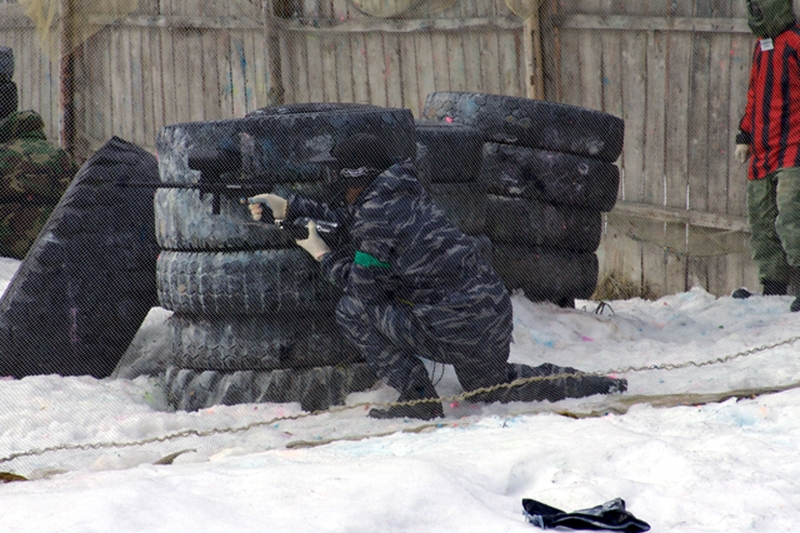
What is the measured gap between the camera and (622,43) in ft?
19.9

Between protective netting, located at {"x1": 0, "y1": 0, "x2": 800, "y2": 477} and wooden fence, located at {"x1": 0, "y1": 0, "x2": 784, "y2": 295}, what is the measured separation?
2 cm

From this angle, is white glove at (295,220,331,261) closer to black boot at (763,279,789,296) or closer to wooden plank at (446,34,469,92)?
black boot at (763,279,789,296)

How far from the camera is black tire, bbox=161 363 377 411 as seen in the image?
3.50 metres

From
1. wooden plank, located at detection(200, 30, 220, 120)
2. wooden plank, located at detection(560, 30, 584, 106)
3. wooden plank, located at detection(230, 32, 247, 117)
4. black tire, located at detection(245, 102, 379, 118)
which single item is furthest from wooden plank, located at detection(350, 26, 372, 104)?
black tire, located at detection(245, 102, 379, 118)

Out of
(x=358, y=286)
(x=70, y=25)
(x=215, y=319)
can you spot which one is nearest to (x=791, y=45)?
(x=358, y=286)

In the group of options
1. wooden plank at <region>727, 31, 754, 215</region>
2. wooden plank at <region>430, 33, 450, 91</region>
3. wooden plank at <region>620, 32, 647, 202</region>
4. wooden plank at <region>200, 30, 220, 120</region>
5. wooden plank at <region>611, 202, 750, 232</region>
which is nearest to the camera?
wooden plank at <region>727, 31, 754, 215</region>

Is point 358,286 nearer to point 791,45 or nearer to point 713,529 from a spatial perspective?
point 713,529

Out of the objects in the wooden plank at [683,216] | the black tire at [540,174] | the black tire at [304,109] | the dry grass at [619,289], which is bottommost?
the dry grass at [619,289]

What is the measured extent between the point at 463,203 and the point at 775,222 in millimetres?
1877

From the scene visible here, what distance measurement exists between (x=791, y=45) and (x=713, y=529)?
3664 mm

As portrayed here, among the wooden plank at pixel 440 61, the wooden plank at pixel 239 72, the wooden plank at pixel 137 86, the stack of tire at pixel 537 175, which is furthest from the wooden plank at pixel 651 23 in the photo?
the wooden plank at pixel 137 86

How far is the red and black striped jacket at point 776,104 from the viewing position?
487cm

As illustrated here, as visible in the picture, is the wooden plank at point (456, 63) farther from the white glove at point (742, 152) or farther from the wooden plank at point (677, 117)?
the white glove at point (742, 152)

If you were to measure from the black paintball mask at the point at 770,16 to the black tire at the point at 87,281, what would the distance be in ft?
10.4
